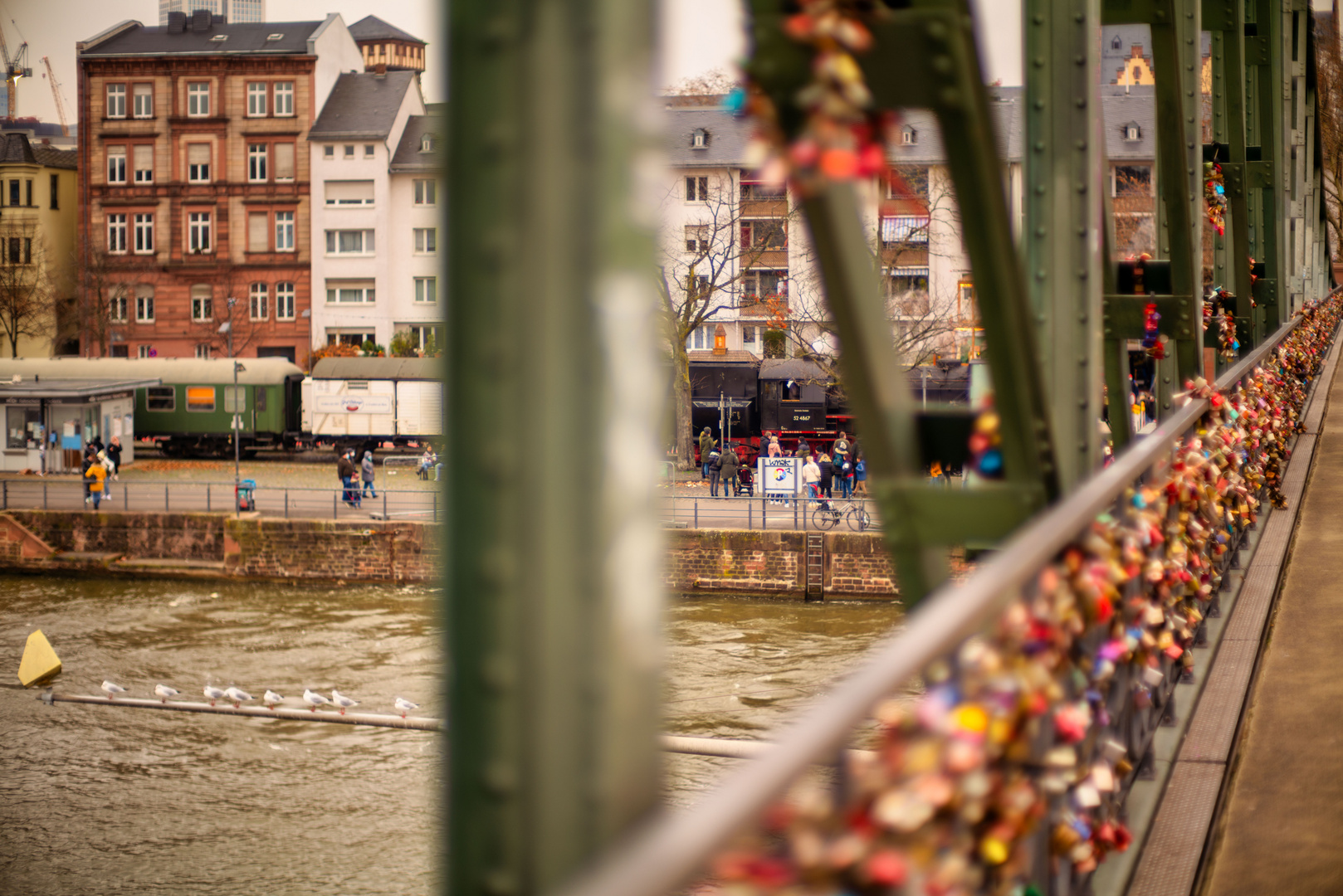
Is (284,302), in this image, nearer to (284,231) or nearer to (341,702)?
(284,231)

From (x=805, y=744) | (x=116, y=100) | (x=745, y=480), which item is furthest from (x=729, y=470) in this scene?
(x=116, y=100)

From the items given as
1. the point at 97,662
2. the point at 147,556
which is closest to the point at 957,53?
the point at 97,662

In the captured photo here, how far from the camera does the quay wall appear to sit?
3130 cm

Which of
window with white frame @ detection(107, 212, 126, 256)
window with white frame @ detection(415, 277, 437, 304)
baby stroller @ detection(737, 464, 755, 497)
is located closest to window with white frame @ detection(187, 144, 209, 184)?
window with white frame @ detection(107, 212, 126, 256)

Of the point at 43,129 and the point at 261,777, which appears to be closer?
the point at 261,777

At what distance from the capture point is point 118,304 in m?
58.1

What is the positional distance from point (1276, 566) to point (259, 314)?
175 ft

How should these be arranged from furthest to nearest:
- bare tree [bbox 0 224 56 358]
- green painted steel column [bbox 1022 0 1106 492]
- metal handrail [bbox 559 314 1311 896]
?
bare tree [bbox 0 224 56 358], green painted steel column [bbox 1022 0 1106 492], metal handrail [bbox 559 314 1311 896]

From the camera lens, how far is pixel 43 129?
164m

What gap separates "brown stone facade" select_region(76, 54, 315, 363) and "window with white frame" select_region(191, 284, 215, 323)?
4 cm

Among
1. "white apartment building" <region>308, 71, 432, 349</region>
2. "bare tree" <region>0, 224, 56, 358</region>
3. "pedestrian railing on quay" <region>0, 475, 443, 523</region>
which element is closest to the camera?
"pedestrian railing on quay" <region>0, 475, 443, 523</region>

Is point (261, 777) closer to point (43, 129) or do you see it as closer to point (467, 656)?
point (467, 656)

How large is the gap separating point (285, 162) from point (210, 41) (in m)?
5.94

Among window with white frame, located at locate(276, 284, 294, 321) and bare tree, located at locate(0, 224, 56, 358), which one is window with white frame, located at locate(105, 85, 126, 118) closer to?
bare tree, located at locate(0, 224, 56, 358)
